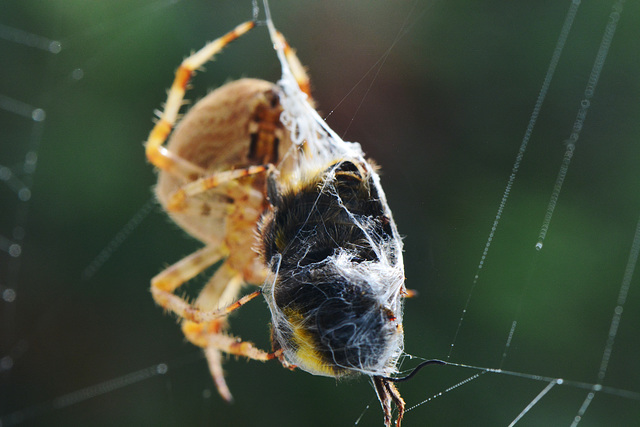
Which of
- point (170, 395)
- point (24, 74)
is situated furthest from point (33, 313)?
point (24, 74)

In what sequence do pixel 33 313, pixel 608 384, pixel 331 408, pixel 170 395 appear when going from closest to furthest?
pixel 608 384 < pixel 331 408 < pixel 170 395 < pixel 33 313

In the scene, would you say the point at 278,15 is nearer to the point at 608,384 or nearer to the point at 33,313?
the point at 608,384

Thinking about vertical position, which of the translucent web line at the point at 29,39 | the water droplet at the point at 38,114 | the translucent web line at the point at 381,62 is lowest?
the water droplet at the point at 38,114

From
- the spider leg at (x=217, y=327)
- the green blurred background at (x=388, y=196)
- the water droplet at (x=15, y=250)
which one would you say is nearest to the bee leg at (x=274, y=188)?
the green blurred background at (x=388, y=196)

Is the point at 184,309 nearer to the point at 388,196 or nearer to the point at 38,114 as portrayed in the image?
the point at 388,196

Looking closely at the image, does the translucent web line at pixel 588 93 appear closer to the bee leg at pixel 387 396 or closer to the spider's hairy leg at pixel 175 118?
the bee leg at pixel 387 396

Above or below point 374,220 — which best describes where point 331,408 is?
below

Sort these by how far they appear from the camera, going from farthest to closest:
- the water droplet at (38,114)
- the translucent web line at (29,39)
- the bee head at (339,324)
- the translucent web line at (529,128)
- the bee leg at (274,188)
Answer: the water droplet at (38,114) → the translucent web line at (29,39) → the translucent web line at (529,128) → the bee leg at (274,188) → the bee head at (339,324)
